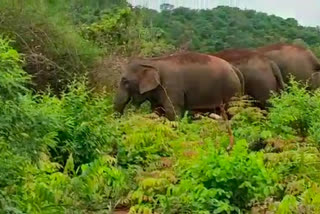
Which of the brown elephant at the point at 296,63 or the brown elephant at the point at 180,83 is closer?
the brown elephant at the point at 180,83

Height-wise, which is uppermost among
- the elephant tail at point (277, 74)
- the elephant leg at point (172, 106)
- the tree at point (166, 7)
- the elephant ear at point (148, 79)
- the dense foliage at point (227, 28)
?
the elephant ear at point (148, 79)

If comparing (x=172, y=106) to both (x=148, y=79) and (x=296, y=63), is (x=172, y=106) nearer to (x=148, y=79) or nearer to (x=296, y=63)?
(x=148, y=79)

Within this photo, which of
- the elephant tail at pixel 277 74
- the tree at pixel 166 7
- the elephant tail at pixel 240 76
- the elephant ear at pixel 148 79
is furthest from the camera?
the tree at pixel 166 7

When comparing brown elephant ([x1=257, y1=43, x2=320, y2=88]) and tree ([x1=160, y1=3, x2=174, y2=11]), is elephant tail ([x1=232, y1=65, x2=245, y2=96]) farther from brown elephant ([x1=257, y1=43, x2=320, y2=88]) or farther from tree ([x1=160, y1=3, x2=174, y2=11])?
tree ([x1=160, y1=3, x2=174, y2=11])

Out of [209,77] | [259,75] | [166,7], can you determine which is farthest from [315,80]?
[166,7]

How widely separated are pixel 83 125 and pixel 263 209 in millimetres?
2221

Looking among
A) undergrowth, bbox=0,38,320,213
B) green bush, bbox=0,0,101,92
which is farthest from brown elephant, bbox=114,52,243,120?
undergrowth, bbox=0,38,320,213

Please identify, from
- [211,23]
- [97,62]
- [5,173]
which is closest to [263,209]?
[5,173]

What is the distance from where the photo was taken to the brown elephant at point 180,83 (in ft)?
38.8

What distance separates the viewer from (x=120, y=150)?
7562 mm

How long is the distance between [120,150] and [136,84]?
4343mm

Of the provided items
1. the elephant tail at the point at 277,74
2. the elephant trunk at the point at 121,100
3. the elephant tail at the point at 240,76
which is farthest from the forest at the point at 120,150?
the elephant tail at the point at 277,74

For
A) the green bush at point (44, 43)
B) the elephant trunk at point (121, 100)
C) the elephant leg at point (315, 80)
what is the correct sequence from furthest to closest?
the elephant leg at point (315, 80) → the green bush at point (44, 43) → the elephant trunk at point (121, 100)

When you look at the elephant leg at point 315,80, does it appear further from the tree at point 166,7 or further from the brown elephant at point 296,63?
the tree at point 166,7
